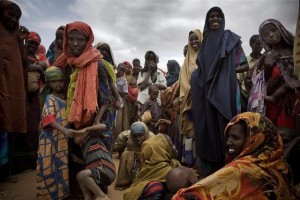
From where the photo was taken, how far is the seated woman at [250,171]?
2.22 meters

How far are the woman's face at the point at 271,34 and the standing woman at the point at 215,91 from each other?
1.37ft

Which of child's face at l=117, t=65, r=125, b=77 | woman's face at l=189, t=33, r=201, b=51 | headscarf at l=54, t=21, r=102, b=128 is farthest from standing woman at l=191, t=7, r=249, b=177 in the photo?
child's face at l=117, t=65, r=125, b=77

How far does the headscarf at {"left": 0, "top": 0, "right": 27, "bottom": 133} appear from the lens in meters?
3.31

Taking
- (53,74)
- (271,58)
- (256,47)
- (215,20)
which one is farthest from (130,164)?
(256,47)

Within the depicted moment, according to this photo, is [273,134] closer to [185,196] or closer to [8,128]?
[185,196]

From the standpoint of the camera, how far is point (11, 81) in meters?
3.40

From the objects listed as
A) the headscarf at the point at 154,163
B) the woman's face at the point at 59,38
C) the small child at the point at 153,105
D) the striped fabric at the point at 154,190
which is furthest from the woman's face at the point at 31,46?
the striped fabric at the point at 154,190

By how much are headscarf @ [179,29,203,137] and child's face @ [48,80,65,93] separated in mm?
1843

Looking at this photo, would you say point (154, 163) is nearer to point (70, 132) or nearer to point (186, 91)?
point (70, 132)

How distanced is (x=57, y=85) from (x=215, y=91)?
77.7 inches

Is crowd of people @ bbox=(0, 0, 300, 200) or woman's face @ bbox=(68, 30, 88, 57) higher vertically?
woman's face @ bbox=(68, 30, 88, 57)

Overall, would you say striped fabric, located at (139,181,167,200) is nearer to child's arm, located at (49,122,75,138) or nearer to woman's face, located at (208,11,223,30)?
child's arm, located at (49,122,75,138)

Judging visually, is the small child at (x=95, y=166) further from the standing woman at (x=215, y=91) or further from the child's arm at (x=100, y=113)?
the standing woman at (x=215, y=91)

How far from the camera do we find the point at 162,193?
10.9ft
